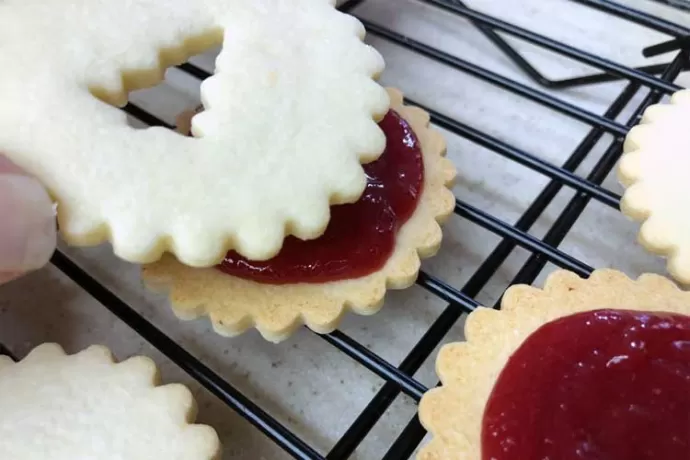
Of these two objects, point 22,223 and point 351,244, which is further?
point 351,244

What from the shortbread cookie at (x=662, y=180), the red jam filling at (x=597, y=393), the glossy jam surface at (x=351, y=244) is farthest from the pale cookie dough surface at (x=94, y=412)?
Answer: the shortbread cookie at (x=662, y=180)

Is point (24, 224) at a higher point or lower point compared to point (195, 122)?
lower

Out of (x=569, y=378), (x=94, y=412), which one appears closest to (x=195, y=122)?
(x=94, y=412)

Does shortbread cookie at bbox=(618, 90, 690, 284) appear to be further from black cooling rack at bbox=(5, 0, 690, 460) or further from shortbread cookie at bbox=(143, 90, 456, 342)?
shortbread cookie at bbox=(143, 90, 456, 342)

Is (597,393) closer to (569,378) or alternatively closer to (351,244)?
(569,378)

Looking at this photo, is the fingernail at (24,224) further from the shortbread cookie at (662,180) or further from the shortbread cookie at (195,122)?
the shortbread cookie at (662,180)

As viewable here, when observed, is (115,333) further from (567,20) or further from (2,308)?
(567,20)
